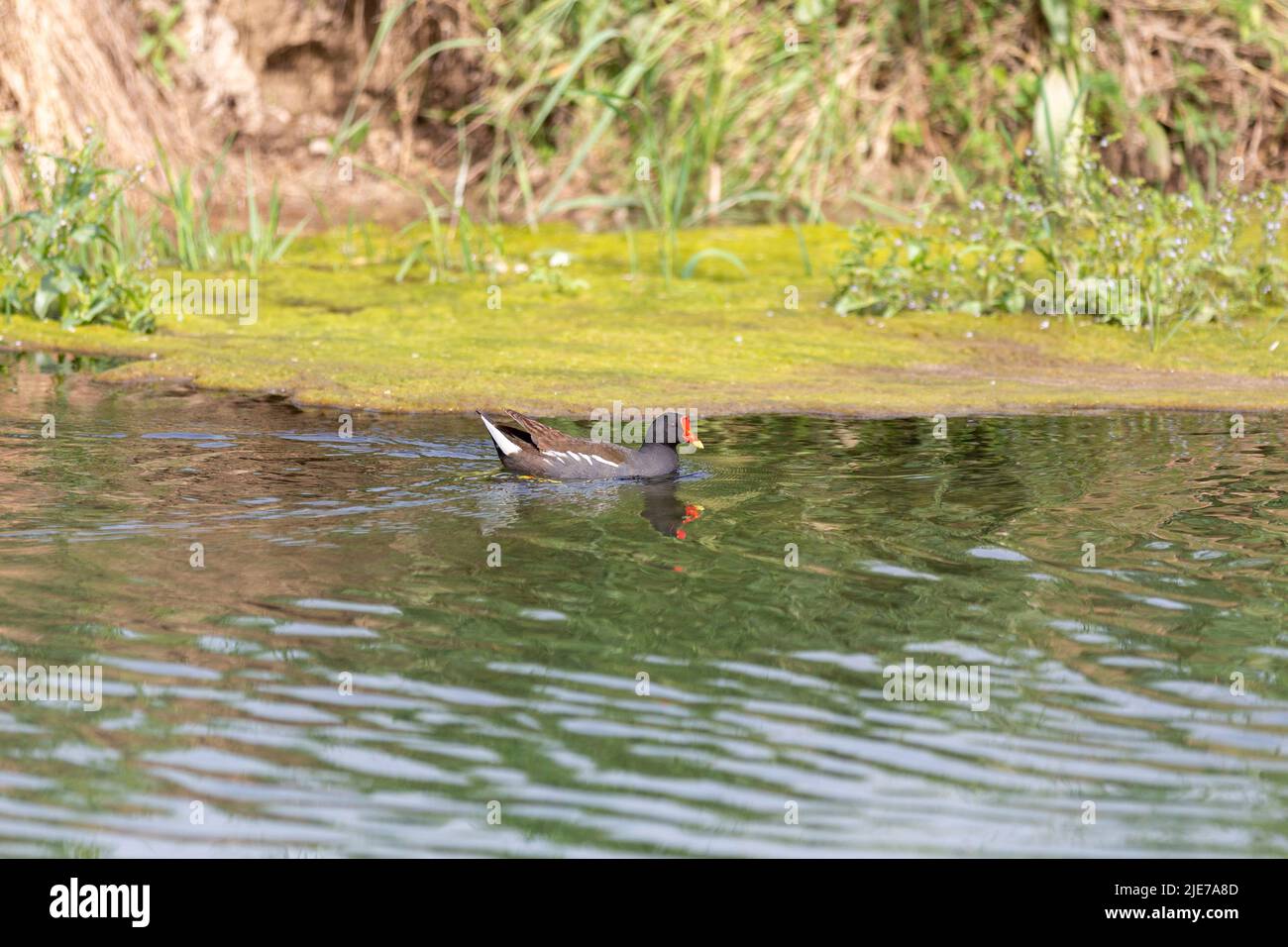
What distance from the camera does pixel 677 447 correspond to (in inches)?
378

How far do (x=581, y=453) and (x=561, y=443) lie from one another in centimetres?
11

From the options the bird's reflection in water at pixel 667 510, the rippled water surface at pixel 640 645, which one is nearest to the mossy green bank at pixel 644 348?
the rippled water surface at pixel 640 645

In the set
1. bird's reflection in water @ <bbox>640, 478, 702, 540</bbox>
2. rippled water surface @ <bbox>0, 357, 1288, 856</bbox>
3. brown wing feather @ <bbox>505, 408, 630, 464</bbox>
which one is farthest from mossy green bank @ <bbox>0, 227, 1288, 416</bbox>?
bird's reflection in water @ <bbox>640, 478, 702, 540</bbox>

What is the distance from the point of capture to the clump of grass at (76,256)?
477 inches

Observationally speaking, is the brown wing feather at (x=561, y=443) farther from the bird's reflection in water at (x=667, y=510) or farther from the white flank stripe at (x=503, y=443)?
the bird's reflection in water at (x=667, y=510)

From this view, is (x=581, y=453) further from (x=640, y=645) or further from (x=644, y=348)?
(x=644, y=348)

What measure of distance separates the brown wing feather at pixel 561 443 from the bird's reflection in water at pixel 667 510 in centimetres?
25

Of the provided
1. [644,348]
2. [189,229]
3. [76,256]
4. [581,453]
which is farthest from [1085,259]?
[76,256]

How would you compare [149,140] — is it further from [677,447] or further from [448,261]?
[677,447]

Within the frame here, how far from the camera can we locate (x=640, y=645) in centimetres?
607

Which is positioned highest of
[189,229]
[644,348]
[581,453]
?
[189,229]

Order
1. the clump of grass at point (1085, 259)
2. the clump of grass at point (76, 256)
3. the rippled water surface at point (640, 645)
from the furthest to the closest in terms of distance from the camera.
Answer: the clump of grass at point (1085, 259), the clump of grass at point (76, 256), the rippled water surface at point (640, 645)
